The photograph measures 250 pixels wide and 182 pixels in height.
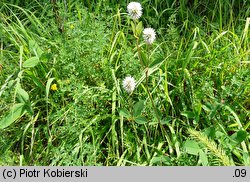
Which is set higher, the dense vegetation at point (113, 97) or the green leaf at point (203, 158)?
the dense vegetation at point (113, 97)

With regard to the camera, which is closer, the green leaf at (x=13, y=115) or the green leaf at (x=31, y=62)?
the green leaf at (x=13, y=115)

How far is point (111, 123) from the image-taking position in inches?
91.4

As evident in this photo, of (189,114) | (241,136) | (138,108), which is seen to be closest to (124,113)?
(138,108)

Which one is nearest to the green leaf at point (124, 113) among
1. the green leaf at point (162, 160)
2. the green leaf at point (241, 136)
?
the green leaf at point (162, 160)

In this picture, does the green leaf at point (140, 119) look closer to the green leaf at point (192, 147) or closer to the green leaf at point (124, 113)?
the green leaf at point (124, 113)

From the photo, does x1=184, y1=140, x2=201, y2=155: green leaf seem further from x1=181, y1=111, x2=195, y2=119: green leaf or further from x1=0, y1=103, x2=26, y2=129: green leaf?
x1=0, y1=103, x2=26, y2=129: green leaf

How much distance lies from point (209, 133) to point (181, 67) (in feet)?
1.94

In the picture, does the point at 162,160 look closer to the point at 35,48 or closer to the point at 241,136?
the point at 241,136

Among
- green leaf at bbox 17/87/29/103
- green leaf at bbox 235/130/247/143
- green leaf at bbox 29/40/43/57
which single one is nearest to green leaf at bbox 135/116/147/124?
green leaf at bbox 235/130/247/143

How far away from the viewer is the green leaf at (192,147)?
1966 millimetres

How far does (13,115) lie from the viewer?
7.34 feet

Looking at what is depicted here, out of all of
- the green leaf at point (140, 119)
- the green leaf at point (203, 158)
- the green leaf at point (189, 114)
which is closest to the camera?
the green leaf at point (203, 158)

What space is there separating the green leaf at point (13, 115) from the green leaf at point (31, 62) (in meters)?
0.22

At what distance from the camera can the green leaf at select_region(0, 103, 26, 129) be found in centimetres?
223
